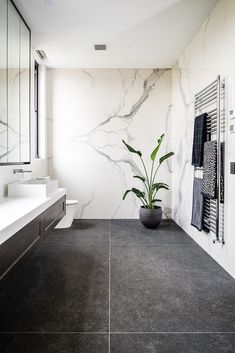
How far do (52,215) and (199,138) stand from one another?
1.76 m

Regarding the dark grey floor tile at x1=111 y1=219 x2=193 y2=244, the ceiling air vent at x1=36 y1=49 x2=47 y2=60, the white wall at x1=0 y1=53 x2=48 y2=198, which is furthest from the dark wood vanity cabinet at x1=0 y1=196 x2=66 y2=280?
the ceiling air vent at x1=36 y1=49 x2=47 y2=60

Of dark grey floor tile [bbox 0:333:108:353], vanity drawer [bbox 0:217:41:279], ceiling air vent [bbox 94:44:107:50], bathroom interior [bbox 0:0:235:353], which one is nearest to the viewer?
vanity drawer [bbox 0:217:41:279]

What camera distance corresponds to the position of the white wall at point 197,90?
2250mm

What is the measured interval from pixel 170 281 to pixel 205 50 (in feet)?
7.96

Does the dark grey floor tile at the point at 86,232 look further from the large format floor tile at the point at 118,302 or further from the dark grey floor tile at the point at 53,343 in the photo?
the dark grey floor tile at the point at 53,343

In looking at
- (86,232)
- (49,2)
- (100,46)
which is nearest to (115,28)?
(100,46)

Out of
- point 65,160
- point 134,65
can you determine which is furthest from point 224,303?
point 134,65

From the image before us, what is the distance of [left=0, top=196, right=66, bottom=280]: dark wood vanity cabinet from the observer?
1.26 meters

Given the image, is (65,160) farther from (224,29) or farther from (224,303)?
(224,303)

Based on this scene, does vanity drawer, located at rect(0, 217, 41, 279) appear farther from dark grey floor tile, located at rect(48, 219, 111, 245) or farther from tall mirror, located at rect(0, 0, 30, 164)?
dark grey floor tile, located at rect(48, 219, 111, 245)

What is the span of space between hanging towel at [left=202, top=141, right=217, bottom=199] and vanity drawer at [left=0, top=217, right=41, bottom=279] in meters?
1.60

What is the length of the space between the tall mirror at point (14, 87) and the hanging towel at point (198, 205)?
2.01m

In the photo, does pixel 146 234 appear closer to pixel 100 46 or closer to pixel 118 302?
pixel 118 302

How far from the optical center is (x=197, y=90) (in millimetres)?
3078
